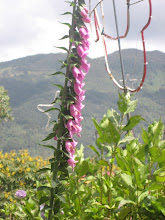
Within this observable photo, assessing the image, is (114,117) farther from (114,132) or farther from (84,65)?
(84,65)

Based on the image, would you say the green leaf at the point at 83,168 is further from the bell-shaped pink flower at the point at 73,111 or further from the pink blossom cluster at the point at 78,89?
the bell-shaped pink flower at the point at 73,111

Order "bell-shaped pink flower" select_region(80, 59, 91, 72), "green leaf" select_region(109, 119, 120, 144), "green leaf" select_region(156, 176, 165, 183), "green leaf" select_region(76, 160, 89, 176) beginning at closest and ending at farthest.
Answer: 1. "green leaf" select_region(156, 176, 165, 183)
2. "green leaf" select_region(109, 119, 120, 144)
3. "green leaf" select_region(76, 160, 89, 176)
4. "bell-shaped pink flower" select_region(80, 59, 91, 72)

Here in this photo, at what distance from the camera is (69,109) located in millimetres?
1745

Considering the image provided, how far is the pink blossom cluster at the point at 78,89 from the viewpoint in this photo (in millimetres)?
1718

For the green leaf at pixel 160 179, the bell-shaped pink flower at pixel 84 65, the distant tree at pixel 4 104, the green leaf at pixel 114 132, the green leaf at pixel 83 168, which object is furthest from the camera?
the distant tree at pixel 4 104

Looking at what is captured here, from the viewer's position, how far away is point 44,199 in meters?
1.72

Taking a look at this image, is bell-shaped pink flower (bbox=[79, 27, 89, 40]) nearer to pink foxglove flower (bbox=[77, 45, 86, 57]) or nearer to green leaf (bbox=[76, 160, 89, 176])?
pink foxglove flower (bbox=[77, 45, 86, 57])

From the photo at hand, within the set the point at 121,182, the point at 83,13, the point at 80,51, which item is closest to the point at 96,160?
the point at 121,182

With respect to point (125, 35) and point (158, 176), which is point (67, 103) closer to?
point (158, 176)

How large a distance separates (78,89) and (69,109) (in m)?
0.12

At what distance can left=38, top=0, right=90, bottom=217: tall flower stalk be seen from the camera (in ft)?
5.60

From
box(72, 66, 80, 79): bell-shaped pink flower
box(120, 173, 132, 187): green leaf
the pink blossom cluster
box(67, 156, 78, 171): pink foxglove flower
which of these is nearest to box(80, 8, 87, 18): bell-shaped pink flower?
the pink blossom cluster

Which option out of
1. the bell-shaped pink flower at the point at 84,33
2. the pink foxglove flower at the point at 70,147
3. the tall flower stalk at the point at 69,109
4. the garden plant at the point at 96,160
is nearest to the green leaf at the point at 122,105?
the garden plant at the point at 96,160

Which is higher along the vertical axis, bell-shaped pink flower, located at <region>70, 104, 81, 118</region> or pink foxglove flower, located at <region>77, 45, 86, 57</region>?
pink foxglove flower, located at <region>77, 45, 86, 57</region>
